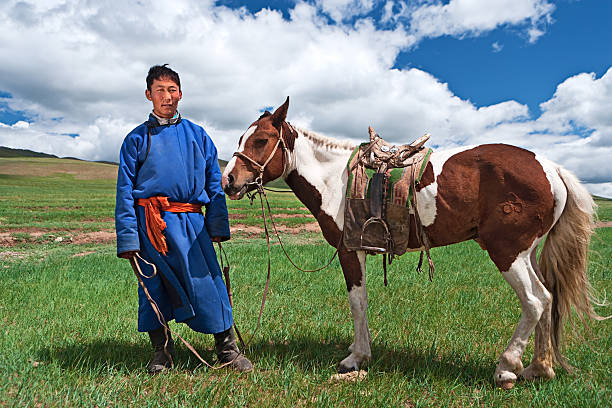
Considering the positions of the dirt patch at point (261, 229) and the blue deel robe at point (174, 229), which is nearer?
the blue deel robe at point (174, 229)

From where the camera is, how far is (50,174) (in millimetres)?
74875

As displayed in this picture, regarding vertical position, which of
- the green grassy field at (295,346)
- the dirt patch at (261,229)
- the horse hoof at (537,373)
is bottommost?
the dirt patch at (261,229)

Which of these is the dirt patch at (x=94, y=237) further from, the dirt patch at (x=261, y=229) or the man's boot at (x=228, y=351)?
the man's boot at (x=228, y=351)

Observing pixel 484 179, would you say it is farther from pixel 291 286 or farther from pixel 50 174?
pixel 50 174

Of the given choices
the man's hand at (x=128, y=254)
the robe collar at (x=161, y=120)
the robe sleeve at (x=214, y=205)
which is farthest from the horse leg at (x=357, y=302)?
the robe collar at (x=161, y=120)

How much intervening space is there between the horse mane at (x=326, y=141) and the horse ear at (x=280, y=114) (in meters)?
0.25

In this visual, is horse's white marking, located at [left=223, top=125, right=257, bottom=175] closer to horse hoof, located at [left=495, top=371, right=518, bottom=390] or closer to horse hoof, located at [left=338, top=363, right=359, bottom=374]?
horse hoof, located at [left=338, top=363, right=359, bottom=374]

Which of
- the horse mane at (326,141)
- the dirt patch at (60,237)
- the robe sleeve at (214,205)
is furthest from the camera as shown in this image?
Answer: the dirt patch at (60,237)

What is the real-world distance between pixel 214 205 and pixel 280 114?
3.69 ft

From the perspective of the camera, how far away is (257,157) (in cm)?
360

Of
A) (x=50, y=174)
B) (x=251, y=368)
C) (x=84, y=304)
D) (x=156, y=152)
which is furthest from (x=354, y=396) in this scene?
(x=50, y=174)

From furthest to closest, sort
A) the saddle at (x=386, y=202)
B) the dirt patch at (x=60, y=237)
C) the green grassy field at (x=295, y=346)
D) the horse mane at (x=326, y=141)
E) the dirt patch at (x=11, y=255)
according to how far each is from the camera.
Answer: the dirt patch at (x=60, y=237)
the dirt patch at (x=11, y=255)
the horse mane at (x=326, y=141)
the saddle at (x=386, y=202)
the green grassy field at (x=295, y=346)

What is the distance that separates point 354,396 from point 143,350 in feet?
7.73

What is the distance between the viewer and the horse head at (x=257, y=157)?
11.6ft
